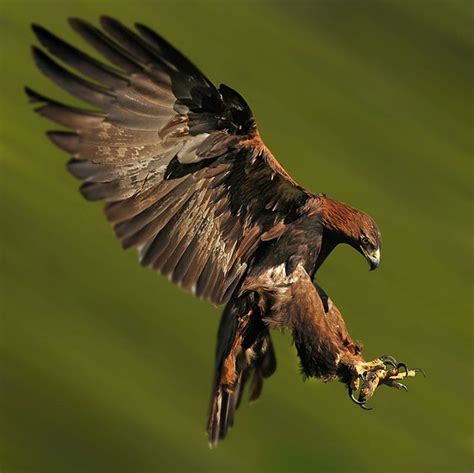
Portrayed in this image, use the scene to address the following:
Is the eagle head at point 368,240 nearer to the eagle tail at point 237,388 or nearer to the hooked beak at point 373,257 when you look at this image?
the hooked beak at point 373,257

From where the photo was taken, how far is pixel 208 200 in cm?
704

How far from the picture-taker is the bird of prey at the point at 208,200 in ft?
21.4

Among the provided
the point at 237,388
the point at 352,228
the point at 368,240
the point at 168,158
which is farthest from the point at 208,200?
the point at 237,388

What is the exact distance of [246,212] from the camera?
7.11 meters

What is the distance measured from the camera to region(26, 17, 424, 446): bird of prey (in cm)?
653

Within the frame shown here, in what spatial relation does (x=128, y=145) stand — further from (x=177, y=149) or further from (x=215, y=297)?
(x=215, y=297)

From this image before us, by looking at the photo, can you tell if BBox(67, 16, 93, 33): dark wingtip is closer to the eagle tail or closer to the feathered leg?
the feathered leg

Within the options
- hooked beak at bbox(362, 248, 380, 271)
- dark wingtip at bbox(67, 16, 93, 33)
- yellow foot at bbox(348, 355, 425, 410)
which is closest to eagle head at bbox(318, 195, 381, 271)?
hooked beak at bbox(362, 248, 380, 271)

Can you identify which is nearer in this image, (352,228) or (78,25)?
(78,25)

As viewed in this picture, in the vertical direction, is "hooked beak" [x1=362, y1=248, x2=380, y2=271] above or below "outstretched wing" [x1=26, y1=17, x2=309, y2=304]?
above

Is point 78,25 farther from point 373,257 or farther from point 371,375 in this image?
point 371,375

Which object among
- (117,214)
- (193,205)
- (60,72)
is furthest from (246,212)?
(60,72)

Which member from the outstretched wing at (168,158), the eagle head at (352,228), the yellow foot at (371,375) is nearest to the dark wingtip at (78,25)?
the outstretched wing at (168,158)

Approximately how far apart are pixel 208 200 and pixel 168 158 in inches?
14.8
